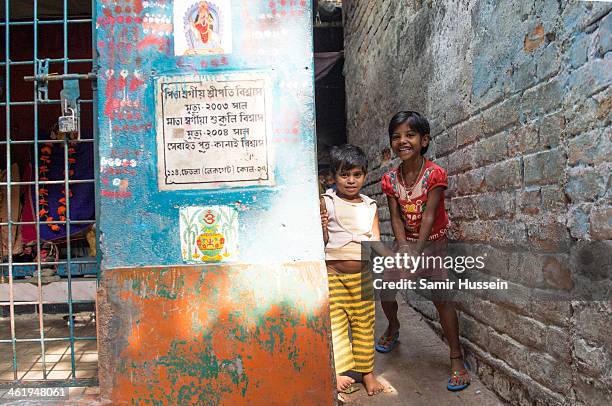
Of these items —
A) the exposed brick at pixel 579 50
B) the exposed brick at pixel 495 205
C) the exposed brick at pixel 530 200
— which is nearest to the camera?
the exposed brick at pixel 579 50

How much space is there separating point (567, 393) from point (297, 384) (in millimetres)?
1264

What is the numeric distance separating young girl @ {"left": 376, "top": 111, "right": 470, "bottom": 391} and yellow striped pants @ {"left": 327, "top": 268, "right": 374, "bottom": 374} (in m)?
0.43

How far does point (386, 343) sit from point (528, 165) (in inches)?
65.1

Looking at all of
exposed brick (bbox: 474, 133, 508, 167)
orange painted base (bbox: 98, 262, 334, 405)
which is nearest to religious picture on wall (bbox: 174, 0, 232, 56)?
orange painted base (bbox: 98, 262, 334, 405)

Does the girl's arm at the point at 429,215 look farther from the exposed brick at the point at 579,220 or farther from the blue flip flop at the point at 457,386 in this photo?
the exposed brick at the point at 579,220

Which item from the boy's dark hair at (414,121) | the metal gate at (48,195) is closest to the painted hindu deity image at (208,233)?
the boy's dark hair at (414,121)

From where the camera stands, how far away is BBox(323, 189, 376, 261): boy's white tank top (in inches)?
106

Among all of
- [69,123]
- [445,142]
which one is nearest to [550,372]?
[445,142]

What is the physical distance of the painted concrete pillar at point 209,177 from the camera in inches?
95.2

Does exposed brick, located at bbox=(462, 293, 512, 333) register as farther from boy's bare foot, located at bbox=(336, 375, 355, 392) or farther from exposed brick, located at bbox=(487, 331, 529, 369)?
boy's bare foot, located at bbox=(336, 375, 355, 392)

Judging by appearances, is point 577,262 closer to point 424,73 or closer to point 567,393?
point 567,393

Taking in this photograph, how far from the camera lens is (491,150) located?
2.55 meters

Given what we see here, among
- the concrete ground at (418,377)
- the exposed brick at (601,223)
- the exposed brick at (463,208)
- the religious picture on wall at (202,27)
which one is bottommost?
the concrete ground at (418,377)

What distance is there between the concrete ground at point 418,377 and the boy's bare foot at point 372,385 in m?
0.03
